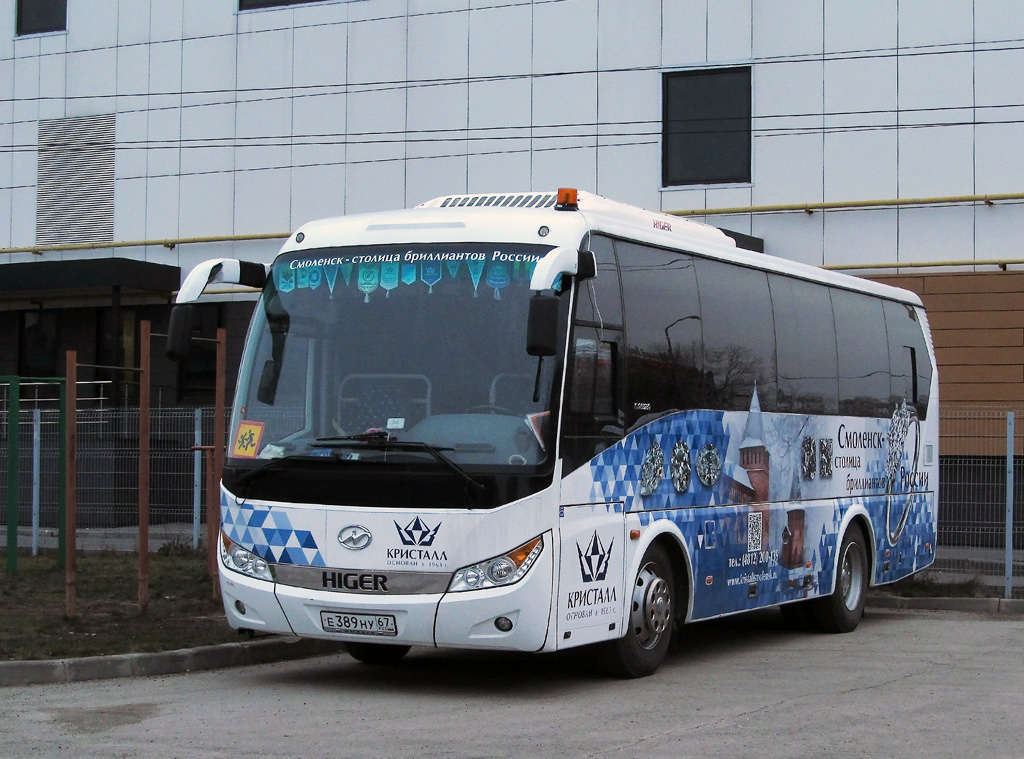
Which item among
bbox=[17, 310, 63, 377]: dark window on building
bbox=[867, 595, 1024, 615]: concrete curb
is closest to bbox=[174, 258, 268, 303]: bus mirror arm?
bbox=[867, 595, 1024, 615]: concrete curb

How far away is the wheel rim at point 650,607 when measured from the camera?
409 inches

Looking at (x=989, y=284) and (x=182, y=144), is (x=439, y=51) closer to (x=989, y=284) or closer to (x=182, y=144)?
(x=182, y=144)

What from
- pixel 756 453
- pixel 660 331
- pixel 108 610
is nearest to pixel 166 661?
pixel 108 610

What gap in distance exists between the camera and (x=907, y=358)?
51.3ft

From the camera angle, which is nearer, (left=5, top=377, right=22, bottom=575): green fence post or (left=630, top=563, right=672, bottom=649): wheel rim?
(left=630, top=563, right=672, bottom=649): wheel rim

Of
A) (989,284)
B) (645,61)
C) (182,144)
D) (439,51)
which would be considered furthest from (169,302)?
(989,284)

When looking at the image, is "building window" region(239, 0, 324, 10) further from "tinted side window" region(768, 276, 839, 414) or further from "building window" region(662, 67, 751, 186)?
"tinted side window" region(768, 276, 839, 414)

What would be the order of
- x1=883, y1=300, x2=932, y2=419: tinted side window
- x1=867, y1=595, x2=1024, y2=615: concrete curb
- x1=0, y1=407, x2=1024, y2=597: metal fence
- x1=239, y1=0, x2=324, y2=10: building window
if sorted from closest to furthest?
x1=883, y1=300, x2=932, y2=419: tinted side window → x1=867, y1=595, x2=1024, y2=615: concrete curb → x1=0, y1=407, x2=1024, y2=597: metal fence → x1=239, y1=0, x2=324, y2=10: building window

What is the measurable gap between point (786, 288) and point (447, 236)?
4.29m

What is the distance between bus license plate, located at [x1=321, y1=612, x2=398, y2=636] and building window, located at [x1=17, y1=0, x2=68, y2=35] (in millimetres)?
22761

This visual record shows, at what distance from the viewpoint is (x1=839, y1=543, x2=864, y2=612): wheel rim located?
14.2 metres

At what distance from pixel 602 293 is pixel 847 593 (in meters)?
5.57

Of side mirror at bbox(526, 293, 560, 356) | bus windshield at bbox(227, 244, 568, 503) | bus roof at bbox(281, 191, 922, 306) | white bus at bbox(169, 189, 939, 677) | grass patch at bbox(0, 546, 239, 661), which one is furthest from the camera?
grass patch at bbox(0, 546, 239, 661)

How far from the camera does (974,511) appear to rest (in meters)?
19.0
